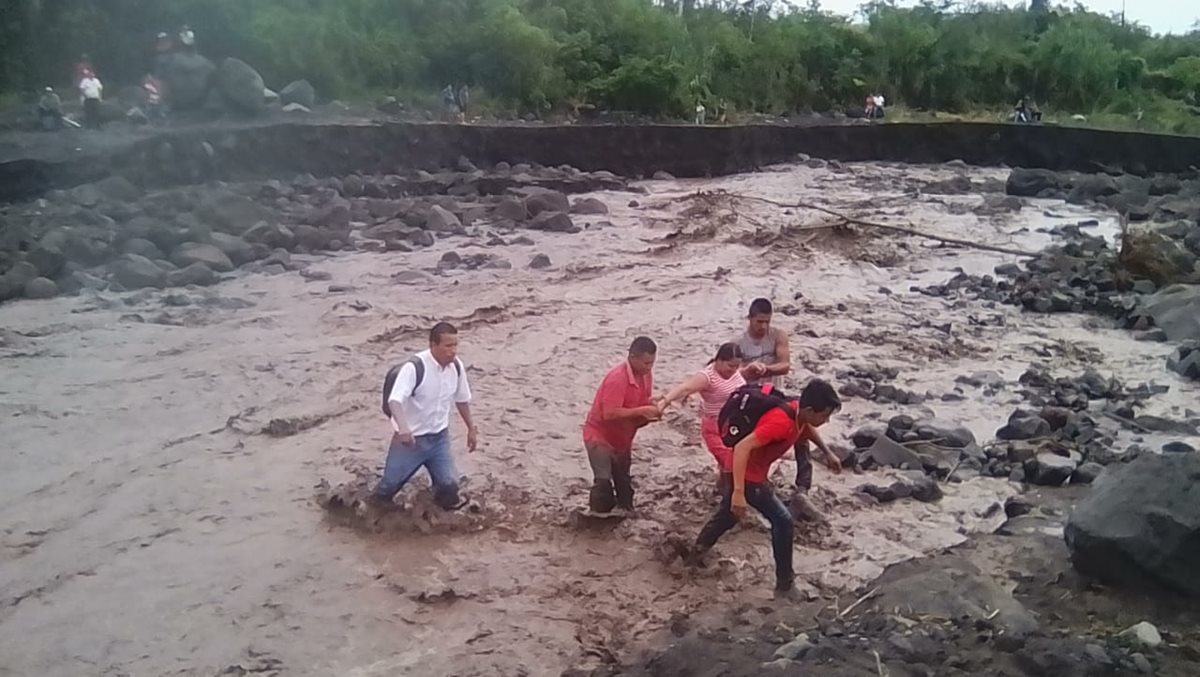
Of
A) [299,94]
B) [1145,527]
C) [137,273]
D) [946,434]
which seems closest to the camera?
[1145,527]

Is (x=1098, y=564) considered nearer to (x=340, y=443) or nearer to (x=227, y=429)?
(x=340, y=443)

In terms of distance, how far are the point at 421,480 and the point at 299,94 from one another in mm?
22560

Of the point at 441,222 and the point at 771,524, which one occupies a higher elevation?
the point at 771,524

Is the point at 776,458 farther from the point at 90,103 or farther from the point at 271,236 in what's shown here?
the point at 90,103

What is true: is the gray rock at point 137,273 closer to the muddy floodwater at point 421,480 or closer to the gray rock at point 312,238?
the muddy floodwater at point 421,480

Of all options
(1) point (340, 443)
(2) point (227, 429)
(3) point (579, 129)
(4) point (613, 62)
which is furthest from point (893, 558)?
(4) point (613, 62)

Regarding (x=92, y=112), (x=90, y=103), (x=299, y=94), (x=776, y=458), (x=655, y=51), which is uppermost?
(x=655, y=51)

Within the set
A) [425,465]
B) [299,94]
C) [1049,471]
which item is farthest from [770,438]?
[299,94]

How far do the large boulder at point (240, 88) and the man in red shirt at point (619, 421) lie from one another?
70.8ft

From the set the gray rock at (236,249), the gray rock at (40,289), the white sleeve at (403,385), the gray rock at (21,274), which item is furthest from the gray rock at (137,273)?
the white sleeve at (403,385)

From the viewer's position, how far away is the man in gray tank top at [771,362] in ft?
23.5

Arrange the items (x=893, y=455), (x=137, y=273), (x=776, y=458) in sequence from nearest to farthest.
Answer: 1. (x=776, y=458)
2. (x=893, y=455)
3. (x=137, y=273)

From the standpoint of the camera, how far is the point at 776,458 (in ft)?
19.1

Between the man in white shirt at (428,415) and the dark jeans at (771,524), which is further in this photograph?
the man in white shirt at (428,415)
